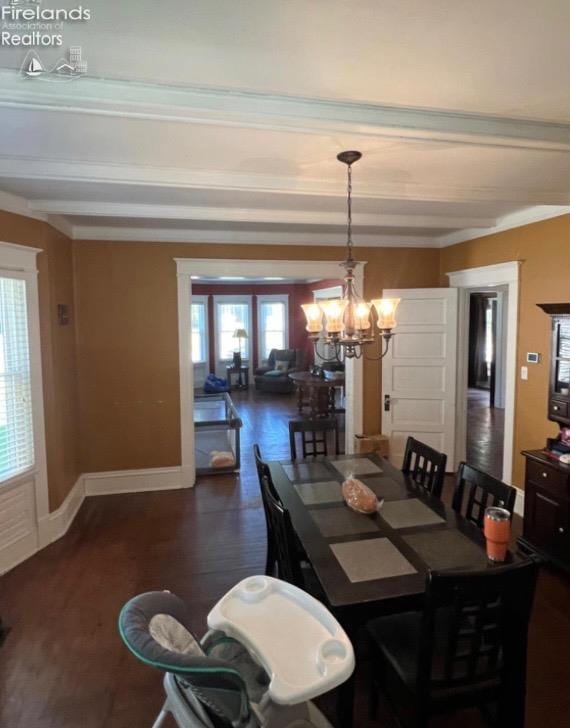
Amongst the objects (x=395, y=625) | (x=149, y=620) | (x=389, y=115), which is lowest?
(x=395, y=625)

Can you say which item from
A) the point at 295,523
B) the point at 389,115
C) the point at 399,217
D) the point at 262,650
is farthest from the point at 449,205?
the point at 262,650

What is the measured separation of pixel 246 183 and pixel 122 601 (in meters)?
2.86

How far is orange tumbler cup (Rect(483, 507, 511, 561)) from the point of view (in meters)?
1.90

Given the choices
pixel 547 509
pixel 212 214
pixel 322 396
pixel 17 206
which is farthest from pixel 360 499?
pixel 322 396

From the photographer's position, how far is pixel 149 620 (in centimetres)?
147

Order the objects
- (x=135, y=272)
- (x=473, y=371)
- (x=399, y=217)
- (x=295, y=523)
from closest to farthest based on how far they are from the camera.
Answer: (x=295, y=523), (x=399, y=217), (x=135, y=272), (x=473, y=371)

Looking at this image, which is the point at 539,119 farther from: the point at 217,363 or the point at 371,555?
the point at 217,363

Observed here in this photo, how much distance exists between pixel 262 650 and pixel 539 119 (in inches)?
102

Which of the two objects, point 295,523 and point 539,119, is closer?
point 539,119

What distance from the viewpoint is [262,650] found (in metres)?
1.48

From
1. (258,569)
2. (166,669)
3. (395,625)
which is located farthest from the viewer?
(258,569)

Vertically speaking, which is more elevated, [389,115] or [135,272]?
[389,115]

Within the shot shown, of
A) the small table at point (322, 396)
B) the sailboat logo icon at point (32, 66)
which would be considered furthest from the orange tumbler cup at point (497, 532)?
the small table at point (322, 396)

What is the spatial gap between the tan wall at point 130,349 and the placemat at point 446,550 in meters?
3.24
